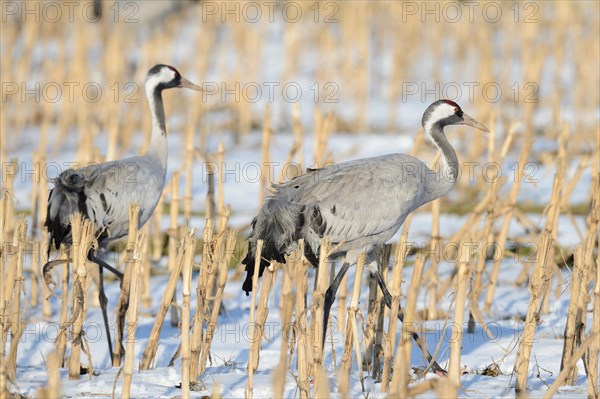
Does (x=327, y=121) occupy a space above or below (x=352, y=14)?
below

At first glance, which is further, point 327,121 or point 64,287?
point 327,121

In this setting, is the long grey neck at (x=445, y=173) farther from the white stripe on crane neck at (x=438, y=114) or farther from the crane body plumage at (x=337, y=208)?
the crane body plumage at (x=337, y=208)

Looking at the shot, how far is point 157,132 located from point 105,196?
1.09m

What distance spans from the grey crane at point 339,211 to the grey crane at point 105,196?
1144mm

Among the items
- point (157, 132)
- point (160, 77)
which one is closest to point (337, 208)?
point (157, 132)

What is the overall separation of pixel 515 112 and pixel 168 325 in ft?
23.3

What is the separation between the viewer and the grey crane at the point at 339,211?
16.6ft

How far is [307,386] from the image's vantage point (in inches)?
156

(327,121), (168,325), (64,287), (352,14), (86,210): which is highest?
(352,14)

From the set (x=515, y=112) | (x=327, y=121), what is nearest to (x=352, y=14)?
(x=515, y=112)

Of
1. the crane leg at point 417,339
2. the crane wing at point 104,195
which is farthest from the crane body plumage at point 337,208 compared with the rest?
the crane wing at point 104,195

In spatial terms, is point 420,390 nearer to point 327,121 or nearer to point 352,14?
point 327,121

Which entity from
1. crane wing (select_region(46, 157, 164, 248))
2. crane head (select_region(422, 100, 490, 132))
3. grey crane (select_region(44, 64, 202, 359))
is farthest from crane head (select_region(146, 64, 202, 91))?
crane head (select_region(422, 100, 490, 132))

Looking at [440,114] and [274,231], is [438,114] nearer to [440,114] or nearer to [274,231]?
[440,114]
